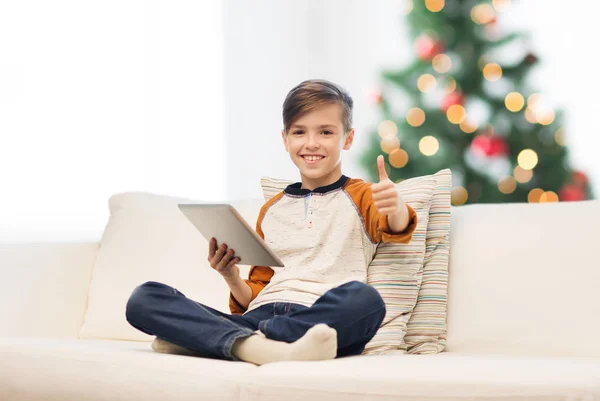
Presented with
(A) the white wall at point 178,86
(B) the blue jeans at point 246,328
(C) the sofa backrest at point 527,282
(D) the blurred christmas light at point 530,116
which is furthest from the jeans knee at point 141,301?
(D) the blurred christmas light at point 530,116

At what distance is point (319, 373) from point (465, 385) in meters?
0.23

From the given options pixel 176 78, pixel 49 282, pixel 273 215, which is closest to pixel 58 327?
pixel 49 282

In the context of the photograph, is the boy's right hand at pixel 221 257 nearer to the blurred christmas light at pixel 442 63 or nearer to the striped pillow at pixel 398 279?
the striped pillow at pixel 398 279

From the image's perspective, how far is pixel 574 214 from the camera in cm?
182

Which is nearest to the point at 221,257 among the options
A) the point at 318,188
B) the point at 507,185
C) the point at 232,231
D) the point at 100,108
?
the point at 232,231

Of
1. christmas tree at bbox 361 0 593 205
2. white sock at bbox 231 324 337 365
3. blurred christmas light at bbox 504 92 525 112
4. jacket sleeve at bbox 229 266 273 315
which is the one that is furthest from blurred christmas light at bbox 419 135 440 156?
white sock at bbox 231 324 337 365

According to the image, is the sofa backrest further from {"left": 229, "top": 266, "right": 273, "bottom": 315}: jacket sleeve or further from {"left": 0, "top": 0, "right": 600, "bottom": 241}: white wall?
{"left": 0, "top": 0, "right": 600, "bottom": 241}: white wall

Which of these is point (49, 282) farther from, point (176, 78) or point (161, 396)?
point (176, 78)

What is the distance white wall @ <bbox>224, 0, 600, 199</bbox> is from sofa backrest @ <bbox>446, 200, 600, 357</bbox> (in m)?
1.88

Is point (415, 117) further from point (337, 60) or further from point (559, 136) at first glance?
point (337, 60)

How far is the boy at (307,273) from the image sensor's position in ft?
4.55

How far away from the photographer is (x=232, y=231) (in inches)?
58.9

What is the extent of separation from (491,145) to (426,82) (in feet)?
1.40

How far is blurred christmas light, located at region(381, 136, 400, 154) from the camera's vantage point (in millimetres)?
3602
